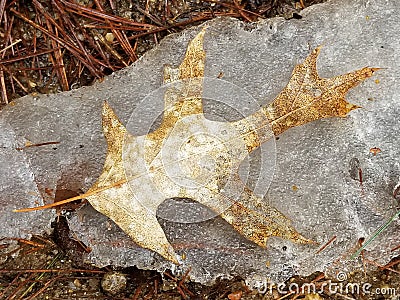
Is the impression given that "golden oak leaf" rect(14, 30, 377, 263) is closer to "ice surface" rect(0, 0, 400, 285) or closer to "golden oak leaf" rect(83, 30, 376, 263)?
"golden oak leaf" rect(83, 30, 376, 263)

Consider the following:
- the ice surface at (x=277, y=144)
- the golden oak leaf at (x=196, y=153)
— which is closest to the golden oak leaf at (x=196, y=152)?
the golden oak leaf at (x=196, y=153)

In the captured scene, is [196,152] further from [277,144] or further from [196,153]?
[277,144]

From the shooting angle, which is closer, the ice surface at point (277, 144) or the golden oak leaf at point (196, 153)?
the golden oak leaf at point (196, 153)

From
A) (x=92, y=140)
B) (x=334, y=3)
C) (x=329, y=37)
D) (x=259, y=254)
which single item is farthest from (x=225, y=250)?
(x=334, y=3)

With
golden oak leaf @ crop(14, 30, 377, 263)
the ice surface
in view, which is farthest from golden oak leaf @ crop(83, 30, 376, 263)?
the ice surface

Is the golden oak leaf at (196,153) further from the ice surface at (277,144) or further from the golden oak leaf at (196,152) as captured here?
the ice surface at (277,144)

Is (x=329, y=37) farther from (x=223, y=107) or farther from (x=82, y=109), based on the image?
(x=82, y=109)
